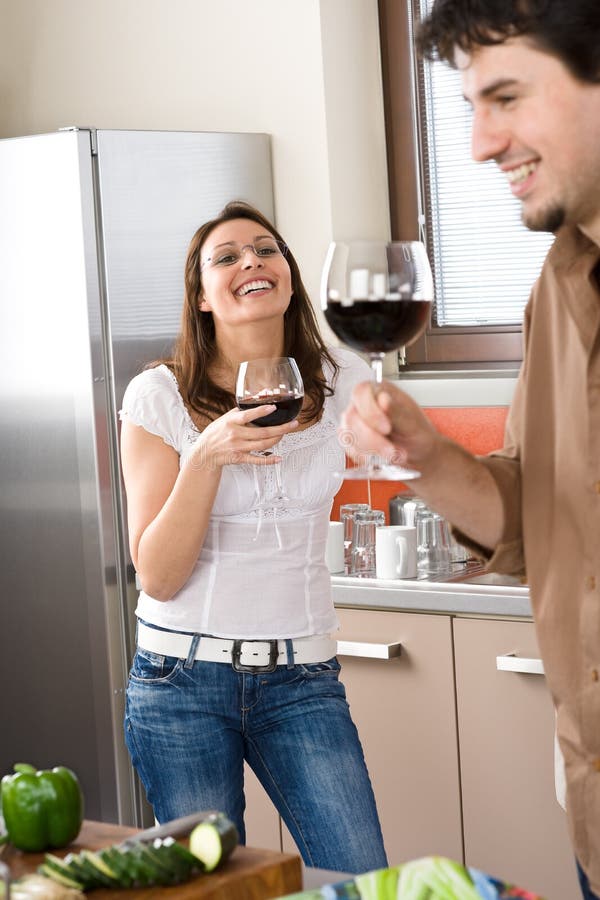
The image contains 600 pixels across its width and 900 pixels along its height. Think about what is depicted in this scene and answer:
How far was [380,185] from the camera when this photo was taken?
11.8 feet

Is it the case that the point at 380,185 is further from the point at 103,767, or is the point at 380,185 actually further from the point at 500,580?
the point at 103,767

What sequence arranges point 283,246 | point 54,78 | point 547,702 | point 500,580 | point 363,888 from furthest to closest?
point 54,78
point 500,580
point 547,702
point 283,246
point 363,888

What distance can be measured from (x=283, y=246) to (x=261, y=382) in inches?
23.7

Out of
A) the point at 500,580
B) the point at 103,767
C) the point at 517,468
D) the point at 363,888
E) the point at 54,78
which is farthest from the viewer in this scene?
the point at 54,78

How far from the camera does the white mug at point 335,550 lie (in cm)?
312

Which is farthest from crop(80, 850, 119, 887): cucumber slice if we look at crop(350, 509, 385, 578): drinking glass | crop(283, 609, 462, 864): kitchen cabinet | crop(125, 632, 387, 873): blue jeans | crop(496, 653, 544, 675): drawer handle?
crop(350, 509, 385, 578): drinking glass

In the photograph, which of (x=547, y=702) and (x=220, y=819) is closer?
(x=220, y=819)

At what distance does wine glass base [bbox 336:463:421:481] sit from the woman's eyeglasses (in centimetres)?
105

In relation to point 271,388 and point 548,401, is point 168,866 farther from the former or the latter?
point 271,388

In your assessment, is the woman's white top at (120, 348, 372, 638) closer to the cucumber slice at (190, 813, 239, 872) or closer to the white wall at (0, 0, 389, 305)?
the cucumber slice at (190, 813, 239, 872)

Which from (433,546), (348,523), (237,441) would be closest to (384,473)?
(237,441)

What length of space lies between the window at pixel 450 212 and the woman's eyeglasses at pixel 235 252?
1.26 meters

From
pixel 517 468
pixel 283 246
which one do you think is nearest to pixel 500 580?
pixel 283 246

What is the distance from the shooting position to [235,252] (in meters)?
2.38
